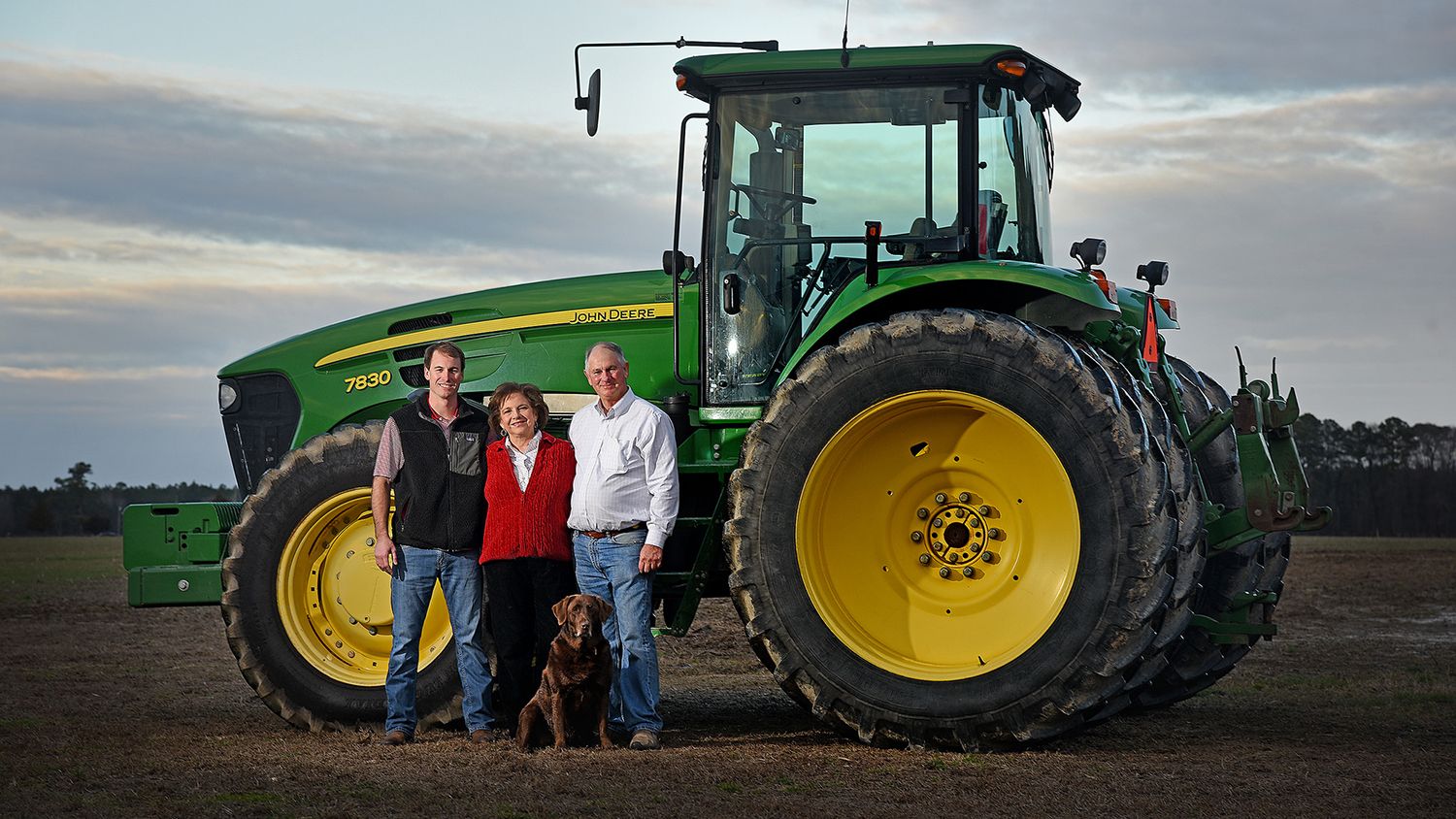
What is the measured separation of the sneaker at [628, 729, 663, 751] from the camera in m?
6.98

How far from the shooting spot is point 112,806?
5754 mm

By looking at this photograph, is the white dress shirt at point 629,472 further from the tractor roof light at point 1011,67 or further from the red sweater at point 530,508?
the tractor roof light at point 1011,67

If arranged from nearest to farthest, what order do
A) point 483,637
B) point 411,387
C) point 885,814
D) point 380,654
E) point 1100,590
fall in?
point 885,814, point 1100,590, point 483,637, point 380,654, point 411,387

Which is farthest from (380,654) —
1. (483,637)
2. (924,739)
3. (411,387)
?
(924,739)

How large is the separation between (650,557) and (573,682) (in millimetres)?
656

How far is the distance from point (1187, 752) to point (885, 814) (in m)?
2.18

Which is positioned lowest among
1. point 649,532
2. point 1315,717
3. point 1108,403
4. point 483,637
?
point 1315,717

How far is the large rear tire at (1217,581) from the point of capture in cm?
815

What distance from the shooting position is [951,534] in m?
6.93

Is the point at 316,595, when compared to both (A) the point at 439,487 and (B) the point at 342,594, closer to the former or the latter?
(B) the point at 342,594

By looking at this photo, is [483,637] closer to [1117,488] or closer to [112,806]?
[112,806]

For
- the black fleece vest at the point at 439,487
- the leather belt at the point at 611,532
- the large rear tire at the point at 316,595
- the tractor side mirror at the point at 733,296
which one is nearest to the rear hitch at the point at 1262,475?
the tractor side mirror at the point at 733,296

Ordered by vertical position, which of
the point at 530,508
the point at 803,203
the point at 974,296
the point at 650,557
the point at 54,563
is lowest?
the point at 54,563

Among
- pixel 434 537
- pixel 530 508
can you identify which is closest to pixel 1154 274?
pixel 530 508
